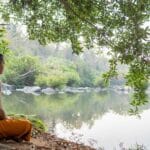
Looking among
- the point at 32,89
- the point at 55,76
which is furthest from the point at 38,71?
the point at 32,89

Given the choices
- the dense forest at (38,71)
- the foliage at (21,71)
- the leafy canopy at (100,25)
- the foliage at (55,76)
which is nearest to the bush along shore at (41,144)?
the leafy canopy at (100,25)

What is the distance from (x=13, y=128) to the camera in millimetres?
6199

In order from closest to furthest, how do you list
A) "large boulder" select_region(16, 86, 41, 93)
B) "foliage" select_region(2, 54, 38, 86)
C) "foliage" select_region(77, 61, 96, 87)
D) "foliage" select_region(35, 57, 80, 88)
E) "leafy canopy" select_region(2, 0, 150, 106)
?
"leafy canopy" select_region(2, 0, 150, 106), "large boulder" select_region(16, 86, 41, 93), "foliage" select_region(2, 54, 38, 86), "foliage" select_region(35, 57, 80, 88), "foliage" select_region(77, 61, 96, 87)

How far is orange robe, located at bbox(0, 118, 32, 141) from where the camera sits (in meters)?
6.12

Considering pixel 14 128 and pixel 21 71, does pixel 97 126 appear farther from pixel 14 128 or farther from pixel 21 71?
pixel 21 71

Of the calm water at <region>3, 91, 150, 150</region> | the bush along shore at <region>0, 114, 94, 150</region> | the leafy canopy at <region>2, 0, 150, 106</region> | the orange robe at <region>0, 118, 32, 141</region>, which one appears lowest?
the calm water at <region>3, 91, 150, 150</region>

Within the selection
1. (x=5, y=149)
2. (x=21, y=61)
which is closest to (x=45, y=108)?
(x=21, y=61)

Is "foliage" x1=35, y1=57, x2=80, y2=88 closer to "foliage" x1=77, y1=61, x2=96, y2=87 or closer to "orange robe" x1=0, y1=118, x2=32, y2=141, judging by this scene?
"foliage" x1=77, y1=61, x2=96, y2=87

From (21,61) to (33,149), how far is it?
3162 cm

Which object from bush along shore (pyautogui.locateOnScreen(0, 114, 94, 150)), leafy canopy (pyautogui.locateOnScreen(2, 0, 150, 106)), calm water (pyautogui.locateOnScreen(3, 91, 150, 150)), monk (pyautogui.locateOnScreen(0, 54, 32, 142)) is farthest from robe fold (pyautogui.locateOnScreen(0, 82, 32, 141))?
calm water (pyautogui.locateOnScreen(3, 91, 150, 150))

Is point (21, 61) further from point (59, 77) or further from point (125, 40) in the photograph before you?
point (125, 40)

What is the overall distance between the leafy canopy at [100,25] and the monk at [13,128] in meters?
1.68

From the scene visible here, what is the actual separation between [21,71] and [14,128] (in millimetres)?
33402

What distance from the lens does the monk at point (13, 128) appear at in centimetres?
607
